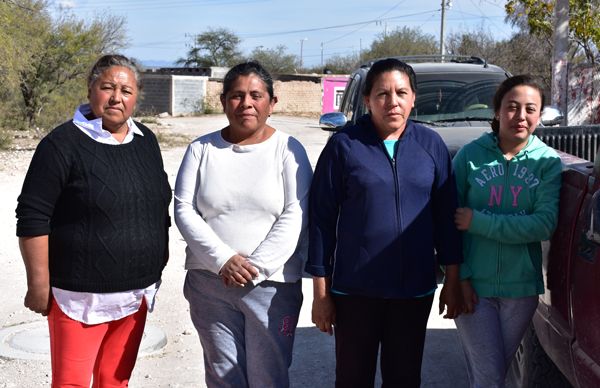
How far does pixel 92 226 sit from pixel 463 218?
1.52 m

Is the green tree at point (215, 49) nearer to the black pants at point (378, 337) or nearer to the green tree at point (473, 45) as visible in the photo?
the green tree at point (473, 45)

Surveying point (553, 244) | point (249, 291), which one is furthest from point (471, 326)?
point (249, 291)

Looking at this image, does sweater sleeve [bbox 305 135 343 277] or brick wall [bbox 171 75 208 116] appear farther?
brick wall [bbox 171 75 208 116]

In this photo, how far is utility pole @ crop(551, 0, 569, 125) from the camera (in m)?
14.1

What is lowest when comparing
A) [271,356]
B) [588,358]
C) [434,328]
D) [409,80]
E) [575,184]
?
[434,328]

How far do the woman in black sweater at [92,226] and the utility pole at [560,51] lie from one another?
39.1ft

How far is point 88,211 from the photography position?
3314 millimetres

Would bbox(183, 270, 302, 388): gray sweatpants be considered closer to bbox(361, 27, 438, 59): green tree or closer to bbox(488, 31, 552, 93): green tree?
bbox(488, 31, 552, 93): green tree

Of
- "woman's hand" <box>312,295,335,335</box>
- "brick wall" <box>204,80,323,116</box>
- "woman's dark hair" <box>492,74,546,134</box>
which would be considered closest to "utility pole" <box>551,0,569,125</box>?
"woman's dark hair" <box>492,74,546,134</box>

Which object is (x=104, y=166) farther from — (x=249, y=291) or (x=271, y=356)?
(x=271, y=356)

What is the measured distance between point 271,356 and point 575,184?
146 centimetres

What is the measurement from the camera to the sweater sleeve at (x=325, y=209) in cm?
338

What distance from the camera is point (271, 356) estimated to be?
355cm

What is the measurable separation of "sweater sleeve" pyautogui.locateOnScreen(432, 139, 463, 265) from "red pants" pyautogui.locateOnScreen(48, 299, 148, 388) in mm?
1319
